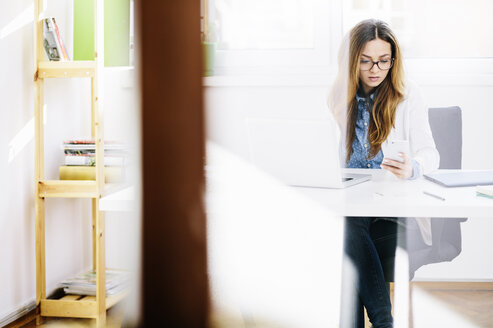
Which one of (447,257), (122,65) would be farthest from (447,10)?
(122,65)

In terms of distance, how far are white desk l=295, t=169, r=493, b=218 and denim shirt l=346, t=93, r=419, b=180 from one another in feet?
1.53

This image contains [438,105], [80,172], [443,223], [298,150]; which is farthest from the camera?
[438,105]

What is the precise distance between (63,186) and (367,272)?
1319 mm

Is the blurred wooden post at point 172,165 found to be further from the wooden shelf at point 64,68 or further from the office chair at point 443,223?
the wooden shelf at point 64,68

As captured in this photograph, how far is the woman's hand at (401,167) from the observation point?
4.63ft

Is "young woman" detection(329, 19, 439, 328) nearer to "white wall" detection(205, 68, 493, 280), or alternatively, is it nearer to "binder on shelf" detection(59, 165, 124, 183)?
"white wall" detection(205, 68, 493, 280)

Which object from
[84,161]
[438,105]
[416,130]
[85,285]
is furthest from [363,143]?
[85,285]

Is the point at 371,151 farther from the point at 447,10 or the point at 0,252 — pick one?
the point at 0,252

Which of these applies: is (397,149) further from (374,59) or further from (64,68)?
(64,68)

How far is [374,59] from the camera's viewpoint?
1.92 m

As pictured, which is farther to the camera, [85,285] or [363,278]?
[85,285]

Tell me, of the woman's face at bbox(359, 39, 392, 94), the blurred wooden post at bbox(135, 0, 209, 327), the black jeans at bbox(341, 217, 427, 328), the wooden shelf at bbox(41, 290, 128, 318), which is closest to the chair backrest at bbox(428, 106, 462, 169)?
the woman's face at bbox(359, 39, 392, 94)

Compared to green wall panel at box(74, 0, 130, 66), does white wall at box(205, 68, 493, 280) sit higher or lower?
lower

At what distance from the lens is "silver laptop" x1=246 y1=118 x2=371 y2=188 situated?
1178 mm
